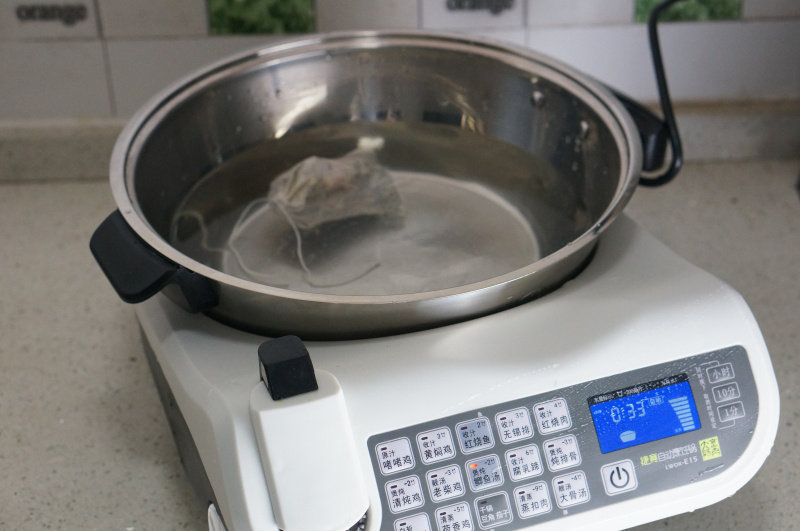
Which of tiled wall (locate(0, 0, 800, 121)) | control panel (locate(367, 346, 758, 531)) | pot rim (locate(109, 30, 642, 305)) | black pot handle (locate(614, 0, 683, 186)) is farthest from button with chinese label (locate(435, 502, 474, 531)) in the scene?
tiled wall (locate(0, 0, 800, 121))

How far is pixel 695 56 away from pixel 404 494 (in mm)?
771

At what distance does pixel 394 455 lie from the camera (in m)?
0.48

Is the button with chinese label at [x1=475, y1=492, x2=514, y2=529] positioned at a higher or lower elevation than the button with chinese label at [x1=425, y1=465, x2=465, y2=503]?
lower

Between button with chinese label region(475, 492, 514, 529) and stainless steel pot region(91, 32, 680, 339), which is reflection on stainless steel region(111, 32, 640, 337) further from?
button with chinese label region(475, 492, 514, 529)

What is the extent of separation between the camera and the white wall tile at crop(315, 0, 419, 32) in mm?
976

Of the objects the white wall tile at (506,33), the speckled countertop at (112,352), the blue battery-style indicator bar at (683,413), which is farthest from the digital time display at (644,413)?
the white wall tile at (506,33)

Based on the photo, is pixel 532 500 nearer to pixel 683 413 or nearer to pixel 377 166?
pixel 683 413

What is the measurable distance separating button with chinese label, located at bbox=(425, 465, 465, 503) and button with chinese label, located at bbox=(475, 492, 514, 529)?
0.01m

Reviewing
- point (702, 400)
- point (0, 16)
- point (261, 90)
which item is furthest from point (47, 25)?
point (702, 400)

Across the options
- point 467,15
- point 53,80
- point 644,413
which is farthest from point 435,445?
point 53,80

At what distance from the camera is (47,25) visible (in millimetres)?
961

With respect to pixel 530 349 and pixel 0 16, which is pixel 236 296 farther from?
pixel 0 16

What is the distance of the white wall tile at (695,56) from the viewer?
3.29 ft

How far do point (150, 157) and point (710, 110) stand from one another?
0.71 meters
